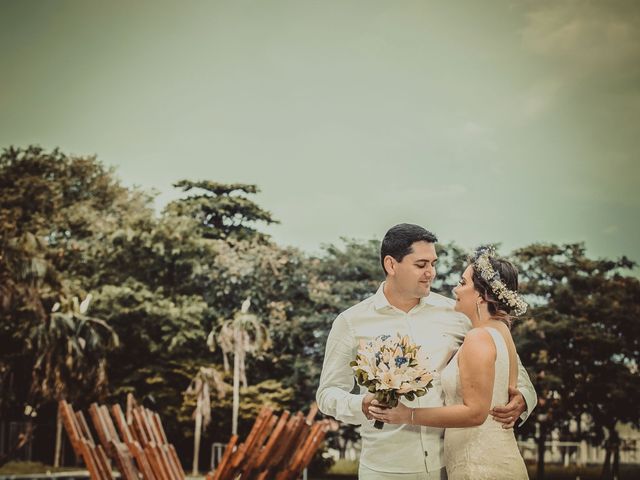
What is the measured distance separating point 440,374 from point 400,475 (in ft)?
1.41

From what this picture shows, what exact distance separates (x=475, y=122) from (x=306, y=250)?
28.4 ft

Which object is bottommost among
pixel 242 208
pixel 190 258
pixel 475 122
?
pixel 190 258

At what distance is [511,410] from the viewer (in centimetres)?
297

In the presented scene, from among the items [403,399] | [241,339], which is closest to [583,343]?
[241,339]

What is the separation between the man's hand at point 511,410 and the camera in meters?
2.96

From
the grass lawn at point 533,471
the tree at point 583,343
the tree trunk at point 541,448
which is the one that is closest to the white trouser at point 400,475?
the tree at point 583,343

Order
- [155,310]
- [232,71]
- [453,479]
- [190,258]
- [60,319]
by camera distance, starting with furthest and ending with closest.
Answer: [232,71] < [190,258] < [155,310] < [60,319] < [453,479]

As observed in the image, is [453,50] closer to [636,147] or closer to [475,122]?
[475,122]

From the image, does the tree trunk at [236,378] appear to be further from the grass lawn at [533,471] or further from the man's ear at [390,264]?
the man's ear at [390,264]

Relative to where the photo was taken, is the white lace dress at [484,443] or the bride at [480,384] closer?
the bride at [480,384]

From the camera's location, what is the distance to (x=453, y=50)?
25.8 metres

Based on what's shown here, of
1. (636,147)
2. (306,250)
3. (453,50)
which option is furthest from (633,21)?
(306,250)

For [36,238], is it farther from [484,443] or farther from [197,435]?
[484,443]

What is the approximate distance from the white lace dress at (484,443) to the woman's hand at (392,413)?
0.93ft
